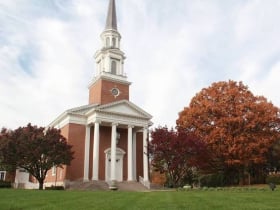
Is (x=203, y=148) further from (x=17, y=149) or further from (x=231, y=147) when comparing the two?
(x=17, y=149)

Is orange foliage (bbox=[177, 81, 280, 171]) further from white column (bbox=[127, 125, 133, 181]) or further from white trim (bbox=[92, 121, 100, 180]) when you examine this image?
white trim (bbox=[92, 121, 100, 180])

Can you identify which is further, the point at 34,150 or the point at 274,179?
the point at 274,179

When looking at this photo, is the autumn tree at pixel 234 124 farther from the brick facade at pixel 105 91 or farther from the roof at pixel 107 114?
the brick facade at pixel 105 91

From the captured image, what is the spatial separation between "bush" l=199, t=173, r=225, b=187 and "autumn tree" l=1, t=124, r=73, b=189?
21852 mm

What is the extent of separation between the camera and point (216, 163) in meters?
39.5

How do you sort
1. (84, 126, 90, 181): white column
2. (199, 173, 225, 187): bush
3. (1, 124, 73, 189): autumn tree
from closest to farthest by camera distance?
(1, 124, 73, 189): autumn tree, (84, 126, 90, 181): white column, (199, 173, 225, 187): bush

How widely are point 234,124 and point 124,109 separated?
13.1m

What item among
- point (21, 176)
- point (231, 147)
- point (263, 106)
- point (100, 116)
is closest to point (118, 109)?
point (100, 116)

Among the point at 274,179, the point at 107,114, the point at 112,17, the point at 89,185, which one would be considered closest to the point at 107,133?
the point at 107,114

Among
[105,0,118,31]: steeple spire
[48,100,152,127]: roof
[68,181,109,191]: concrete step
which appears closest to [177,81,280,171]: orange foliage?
[48,100,152,127]: roof

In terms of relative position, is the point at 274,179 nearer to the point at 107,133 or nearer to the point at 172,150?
the point at 172,150

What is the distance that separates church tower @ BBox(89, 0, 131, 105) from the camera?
144ft

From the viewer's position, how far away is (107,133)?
41750 millimetres

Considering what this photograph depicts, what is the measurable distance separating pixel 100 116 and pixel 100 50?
39.4 ft
